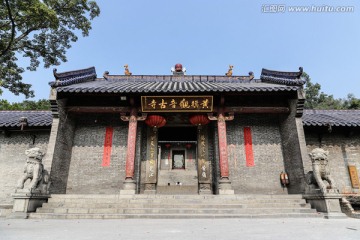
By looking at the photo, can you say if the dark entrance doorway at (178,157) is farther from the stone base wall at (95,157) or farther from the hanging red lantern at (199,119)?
the stone base wall at (95,157)

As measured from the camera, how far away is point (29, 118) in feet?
30.6

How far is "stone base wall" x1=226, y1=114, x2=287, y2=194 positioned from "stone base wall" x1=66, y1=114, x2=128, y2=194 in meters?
4.47

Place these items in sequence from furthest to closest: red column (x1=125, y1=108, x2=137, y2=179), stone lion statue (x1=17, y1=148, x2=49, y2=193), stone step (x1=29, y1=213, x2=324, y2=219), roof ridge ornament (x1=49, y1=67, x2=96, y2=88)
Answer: roof ridge ornament (x1=49, y1=67, x2=96, y2=88) → red column (x1=125, y1=108, x2=137, y2=179) → stone lion statue (x1=17, y1=148, x2=49, y2=193) → stone step (x1=29, y1=213, x2=324, y2=219)

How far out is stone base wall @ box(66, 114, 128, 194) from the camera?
8.35 m

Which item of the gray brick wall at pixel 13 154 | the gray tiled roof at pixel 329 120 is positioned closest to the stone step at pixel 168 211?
the gray tiled roof at pixel 329 120

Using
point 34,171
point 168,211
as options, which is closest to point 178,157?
point 168,211

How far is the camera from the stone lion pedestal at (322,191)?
213 inches

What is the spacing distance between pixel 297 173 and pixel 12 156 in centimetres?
1084

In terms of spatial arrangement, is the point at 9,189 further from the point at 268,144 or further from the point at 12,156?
the point at 268,144

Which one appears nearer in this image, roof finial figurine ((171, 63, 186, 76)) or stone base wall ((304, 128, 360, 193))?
stone base wall ((304, 128, 360, 193))

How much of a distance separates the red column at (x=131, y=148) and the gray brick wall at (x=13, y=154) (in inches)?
145

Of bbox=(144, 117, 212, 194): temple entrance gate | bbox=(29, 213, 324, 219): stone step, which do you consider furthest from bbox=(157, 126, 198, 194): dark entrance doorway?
bbox=(29, 213, 324, 219): stone step

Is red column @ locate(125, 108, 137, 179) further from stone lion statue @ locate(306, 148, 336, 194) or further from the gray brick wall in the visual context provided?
stone lion statue @ locate(306, 148, 336, 194)

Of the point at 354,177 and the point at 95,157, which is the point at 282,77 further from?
the point at 95,157
